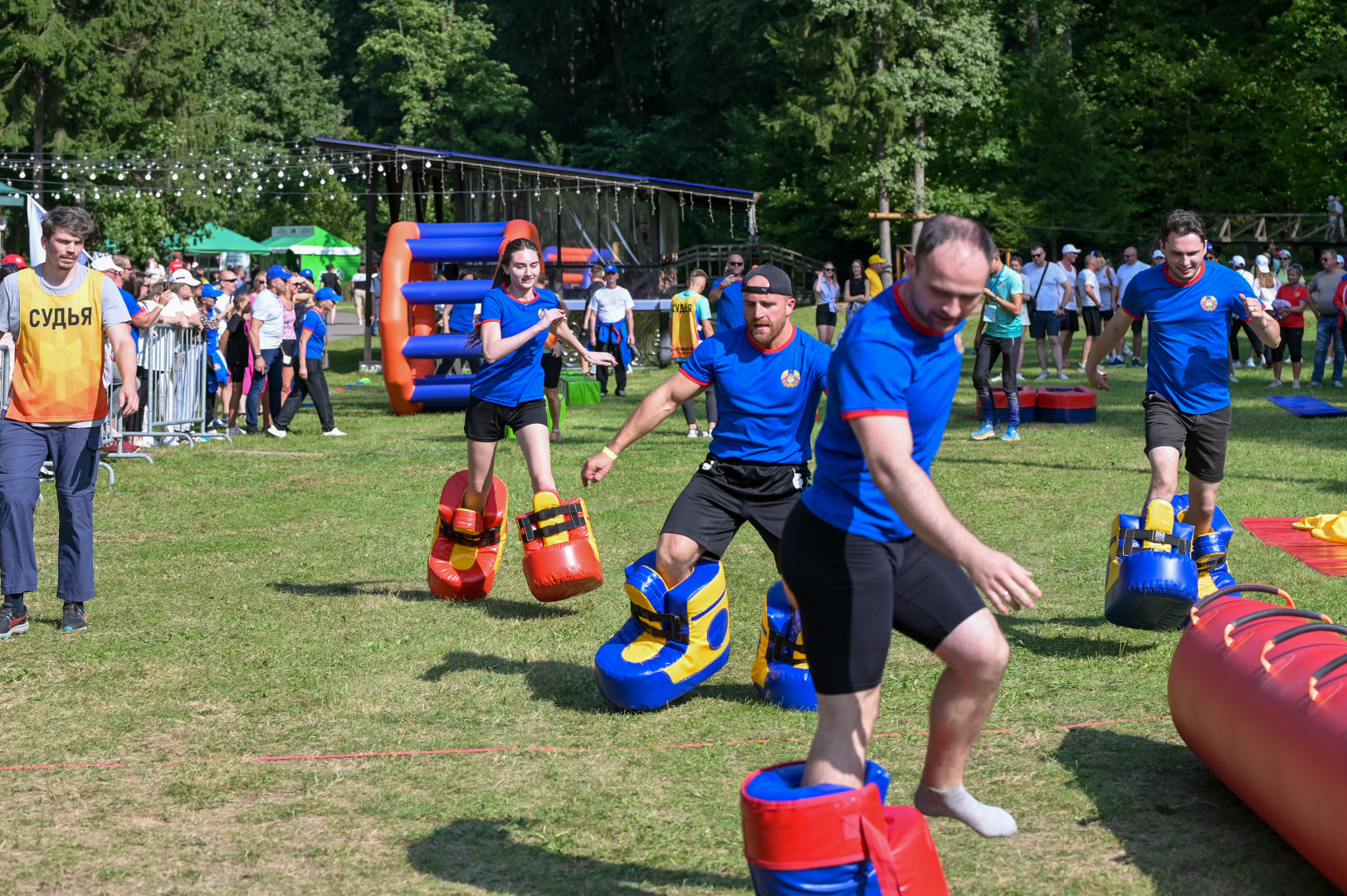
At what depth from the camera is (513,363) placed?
7.80m

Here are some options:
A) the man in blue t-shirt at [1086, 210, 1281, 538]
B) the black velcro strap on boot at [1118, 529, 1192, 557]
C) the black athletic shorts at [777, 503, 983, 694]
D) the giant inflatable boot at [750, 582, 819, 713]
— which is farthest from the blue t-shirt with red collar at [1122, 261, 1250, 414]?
the black athletic shorts at [777, 503, 983, 694]

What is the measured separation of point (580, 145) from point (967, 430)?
47431 mm

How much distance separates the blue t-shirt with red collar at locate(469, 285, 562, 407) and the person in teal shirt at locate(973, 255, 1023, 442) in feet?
22.1

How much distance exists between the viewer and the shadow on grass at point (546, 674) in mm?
6043

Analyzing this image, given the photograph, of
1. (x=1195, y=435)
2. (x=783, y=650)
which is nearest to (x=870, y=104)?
(x=1195, y=435)

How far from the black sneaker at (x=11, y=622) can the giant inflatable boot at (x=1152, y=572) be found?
5.63 m

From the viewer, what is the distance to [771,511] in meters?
5.87

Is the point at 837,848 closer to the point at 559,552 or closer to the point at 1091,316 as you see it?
the point at 559,552

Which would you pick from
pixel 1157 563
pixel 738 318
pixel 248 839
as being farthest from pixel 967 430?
pixel 248 839

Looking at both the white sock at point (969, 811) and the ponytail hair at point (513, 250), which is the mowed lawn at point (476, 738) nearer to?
the white sock at point (969, 811)

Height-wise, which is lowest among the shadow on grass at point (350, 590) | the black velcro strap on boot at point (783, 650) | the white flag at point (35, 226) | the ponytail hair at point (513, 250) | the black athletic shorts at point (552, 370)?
the shadow on grass at point (350, 590)

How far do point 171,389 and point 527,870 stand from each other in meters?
12.3

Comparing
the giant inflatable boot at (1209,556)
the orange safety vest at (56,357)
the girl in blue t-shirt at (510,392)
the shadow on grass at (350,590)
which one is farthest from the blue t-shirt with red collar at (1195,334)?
the orange safety vest at (56,357)

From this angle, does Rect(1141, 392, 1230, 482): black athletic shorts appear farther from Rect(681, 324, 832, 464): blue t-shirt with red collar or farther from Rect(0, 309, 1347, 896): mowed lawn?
Rect(681, 324, 832, 464): blue t-shirt with red collar
